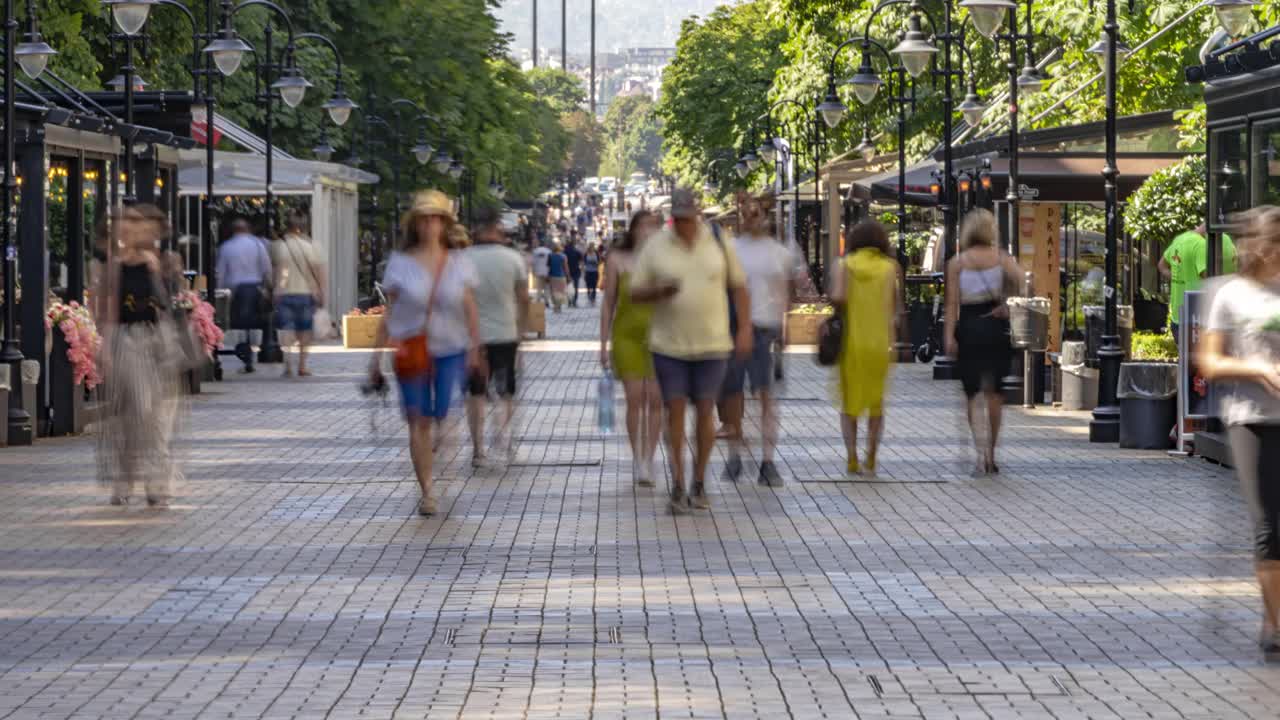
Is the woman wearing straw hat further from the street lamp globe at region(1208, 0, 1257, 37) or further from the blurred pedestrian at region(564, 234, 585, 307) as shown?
the blurred pedestrian at region(564, 234, 585, 307)

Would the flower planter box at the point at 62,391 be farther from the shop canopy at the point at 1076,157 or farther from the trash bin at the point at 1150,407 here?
the shop canopy at the point at 1076,157

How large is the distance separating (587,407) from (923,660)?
13517mm

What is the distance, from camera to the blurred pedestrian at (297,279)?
26047 mm

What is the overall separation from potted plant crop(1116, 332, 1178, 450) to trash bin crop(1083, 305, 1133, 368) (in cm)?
310

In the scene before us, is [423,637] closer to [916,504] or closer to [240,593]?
[240,593]

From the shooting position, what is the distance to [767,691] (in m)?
7.24

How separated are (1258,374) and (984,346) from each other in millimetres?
6885

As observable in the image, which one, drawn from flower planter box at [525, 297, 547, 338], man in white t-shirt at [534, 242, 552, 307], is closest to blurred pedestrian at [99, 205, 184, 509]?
flower planter box at [525, 297, 547, 338]

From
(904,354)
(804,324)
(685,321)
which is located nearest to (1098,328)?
(685,321)

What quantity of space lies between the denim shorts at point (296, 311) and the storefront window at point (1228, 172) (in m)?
12.8

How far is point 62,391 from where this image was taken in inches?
709

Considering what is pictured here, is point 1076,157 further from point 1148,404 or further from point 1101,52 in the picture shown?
point 1148,404

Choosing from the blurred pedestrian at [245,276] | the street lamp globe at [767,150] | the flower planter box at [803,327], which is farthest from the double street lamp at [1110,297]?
the street lamp globe at [767,150]

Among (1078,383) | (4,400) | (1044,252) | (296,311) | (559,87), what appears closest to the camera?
(4,400)
